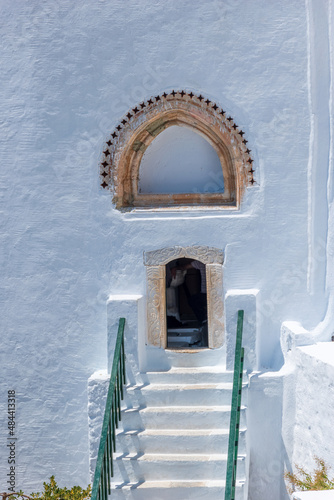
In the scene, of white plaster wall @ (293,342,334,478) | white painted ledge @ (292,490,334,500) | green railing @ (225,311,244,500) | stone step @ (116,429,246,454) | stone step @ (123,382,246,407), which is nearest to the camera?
white painted ledge @ (292,490,334,500)

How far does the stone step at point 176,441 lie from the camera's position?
312 inches

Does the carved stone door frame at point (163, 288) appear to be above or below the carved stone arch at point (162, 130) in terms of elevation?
below

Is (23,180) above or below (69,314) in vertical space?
above

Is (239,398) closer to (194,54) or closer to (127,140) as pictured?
(127,140)

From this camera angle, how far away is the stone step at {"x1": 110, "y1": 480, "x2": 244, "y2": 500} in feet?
25.2

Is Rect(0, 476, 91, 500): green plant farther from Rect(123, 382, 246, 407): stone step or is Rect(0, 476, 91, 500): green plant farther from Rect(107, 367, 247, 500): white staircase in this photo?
Rect(123, 382, 246, 407): stone step

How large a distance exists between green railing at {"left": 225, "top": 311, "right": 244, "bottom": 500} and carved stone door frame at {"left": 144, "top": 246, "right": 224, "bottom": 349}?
0.35 meters

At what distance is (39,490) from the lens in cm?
859

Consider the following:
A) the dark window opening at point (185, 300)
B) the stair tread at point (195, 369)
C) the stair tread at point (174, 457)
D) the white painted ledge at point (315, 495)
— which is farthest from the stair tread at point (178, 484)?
the dark window opening at point (185, 300)

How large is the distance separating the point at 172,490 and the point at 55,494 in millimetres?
1395

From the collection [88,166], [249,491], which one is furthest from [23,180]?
[249,491]

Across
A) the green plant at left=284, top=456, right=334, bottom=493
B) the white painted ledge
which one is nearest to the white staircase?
the green plant at left=284, top=456, right=334, bottom=493

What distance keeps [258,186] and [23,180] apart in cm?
240

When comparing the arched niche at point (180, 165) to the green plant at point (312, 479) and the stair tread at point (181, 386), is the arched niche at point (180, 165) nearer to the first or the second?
the stair tread at point (181, 386)
